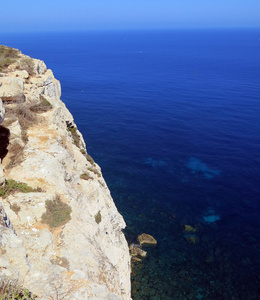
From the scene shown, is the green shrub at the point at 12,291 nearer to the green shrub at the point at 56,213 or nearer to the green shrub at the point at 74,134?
the green shrub at the point at 56,213

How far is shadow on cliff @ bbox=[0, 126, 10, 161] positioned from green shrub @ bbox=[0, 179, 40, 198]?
4.14 metres

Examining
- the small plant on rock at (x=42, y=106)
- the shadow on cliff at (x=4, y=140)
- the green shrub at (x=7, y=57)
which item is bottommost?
the shadow on cliff at (x=4, y=140)

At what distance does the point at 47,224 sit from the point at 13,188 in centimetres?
422

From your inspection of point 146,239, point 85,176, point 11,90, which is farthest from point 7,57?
point 146,239

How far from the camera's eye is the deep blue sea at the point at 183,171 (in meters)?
32.5

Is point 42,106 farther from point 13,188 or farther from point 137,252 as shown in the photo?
point 137,252

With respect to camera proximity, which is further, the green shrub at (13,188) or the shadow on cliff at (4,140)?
the shadow on cliff at (4,140)

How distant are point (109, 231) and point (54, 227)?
10602mm

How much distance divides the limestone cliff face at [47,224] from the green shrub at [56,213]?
282 millimetres

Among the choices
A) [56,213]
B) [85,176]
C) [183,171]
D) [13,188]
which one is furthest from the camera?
[183,171]

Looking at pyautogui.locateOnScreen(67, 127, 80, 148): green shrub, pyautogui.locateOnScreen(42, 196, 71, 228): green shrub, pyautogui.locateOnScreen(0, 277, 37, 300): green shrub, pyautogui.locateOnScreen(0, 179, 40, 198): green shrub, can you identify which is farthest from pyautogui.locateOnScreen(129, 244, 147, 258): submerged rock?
pyautogui.locateOnScreen(0, 277, 37, 300): green shrub

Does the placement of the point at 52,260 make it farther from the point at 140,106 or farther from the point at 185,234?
the point at 140,106

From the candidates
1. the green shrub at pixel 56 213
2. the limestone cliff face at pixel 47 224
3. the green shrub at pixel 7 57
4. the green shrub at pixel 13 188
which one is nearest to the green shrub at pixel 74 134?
the limestone cliff face at pixel 47 224

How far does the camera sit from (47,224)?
1631 cm
